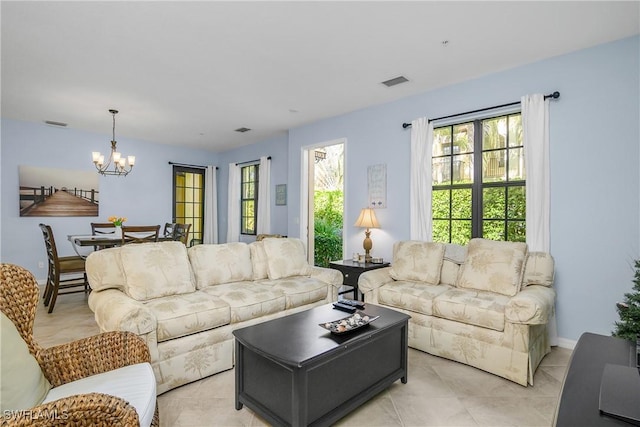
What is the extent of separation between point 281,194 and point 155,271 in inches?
140

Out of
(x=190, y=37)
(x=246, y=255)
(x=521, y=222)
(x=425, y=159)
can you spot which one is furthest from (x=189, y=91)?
(x=521, y=222)

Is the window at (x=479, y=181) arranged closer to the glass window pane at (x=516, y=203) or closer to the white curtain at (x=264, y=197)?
the glass window pane at (x=516, y=203)

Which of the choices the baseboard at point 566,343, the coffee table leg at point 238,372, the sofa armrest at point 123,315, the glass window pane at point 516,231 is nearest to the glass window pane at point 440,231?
the glass window pane at point 516,231

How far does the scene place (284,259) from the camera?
3.69 metres

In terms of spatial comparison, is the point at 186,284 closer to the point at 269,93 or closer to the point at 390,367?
the point at 390,367

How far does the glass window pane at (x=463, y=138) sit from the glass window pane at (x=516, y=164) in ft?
1.40

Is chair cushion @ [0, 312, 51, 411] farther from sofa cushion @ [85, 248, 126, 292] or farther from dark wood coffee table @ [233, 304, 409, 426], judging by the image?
sofa cushion @ [85, 248, 126, 292]

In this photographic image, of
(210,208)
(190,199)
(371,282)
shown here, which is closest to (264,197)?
(210,208)

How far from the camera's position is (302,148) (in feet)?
18.2

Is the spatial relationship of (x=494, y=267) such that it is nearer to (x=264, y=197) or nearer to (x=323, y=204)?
(x=264, y=197)

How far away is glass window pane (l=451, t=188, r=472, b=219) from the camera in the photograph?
3812 mm

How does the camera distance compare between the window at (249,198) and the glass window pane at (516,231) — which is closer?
the glass window pane at (516,231)

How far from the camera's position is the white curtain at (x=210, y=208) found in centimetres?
758

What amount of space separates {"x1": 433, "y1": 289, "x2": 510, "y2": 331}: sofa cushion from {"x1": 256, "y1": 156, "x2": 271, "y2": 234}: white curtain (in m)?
4.04
